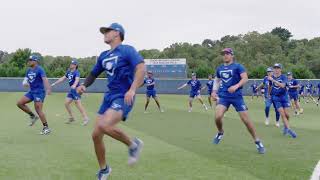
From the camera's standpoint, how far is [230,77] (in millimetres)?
10570

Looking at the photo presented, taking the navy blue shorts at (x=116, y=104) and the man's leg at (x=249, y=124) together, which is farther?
the man's leg at (x=249, y=124)

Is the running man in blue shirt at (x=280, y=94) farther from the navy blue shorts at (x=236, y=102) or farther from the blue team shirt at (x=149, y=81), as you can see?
the blue team shirt at (x=149, y=81)

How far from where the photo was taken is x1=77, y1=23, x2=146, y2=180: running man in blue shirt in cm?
665

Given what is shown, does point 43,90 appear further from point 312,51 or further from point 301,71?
point 312,51

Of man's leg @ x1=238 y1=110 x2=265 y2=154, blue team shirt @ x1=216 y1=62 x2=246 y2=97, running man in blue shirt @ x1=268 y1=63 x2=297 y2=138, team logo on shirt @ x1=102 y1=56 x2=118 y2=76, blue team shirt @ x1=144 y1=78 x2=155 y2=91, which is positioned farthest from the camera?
blue team shirt @ x1=144 y1=78 x2=155 y2=91

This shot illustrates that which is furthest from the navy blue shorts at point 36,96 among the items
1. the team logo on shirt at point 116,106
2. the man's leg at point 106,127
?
the team logo on shirt at point 116,106

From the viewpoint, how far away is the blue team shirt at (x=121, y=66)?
22.3ft

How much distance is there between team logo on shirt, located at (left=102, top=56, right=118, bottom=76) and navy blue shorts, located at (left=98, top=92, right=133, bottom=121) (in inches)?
12.2

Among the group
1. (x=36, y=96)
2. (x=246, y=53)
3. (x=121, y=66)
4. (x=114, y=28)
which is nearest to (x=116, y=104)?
(x=121, y=66)

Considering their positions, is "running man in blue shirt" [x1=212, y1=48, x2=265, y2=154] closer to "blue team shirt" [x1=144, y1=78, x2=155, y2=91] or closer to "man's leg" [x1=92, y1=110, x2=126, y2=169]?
"man's leg" [x1=92, y1=110, x2=126, y2=169]

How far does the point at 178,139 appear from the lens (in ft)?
40.1

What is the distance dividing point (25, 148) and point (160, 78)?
5126cm

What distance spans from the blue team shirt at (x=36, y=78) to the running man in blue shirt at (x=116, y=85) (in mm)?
6645

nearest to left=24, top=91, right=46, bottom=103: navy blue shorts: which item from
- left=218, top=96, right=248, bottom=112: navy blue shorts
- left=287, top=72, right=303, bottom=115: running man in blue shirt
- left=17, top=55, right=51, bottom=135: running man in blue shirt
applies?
left=17, top=55, right=51, bottom=135: running man in blue shirt
